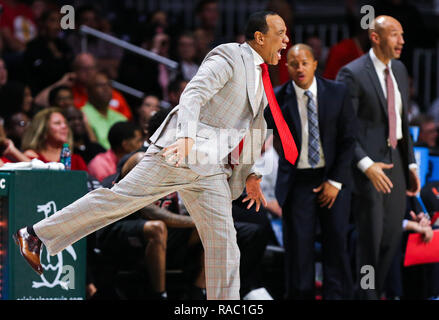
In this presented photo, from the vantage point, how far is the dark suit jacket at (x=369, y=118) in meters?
6.09

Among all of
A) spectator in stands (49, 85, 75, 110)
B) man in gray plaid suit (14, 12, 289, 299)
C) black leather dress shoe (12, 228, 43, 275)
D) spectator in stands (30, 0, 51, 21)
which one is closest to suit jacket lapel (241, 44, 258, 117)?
man in gray plaid suit (14, 12, 289, 299)

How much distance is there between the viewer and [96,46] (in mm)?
9648

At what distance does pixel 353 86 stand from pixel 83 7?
178 inches

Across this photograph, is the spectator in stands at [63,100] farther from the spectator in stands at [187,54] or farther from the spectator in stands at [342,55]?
the spectator in stands at [342,55]

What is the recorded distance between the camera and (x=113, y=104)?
8969 millimetres

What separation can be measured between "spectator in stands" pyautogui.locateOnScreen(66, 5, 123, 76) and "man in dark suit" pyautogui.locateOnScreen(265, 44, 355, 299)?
4.01 metres

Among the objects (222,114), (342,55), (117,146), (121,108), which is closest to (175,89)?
(121,108)

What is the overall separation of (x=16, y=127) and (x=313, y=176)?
8.65ft

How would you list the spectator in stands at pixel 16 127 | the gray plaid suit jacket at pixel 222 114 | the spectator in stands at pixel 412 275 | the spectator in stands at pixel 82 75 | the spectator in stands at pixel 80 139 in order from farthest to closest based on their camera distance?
the spectator in stands at pixel 82 75
the spectator in stands at pixel 80 139
the spectator in stands at pixel 16 127
the spectator in stands at pixel 412 275
the gray plaid suit jacket at pixel 222 114

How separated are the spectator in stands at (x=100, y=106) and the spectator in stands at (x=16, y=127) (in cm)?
115

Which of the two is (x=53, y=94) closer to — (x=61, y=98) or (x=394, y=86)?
(x=61, y=98)

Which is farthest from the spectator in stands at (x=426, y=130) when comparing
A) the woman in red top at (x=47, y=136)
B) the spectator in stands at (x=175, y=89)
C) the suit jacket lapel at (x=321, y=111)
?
the woman in red top at (x=47, y=136)

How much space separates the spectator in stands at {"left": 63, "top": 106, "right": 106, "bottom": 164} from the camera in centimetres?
739
